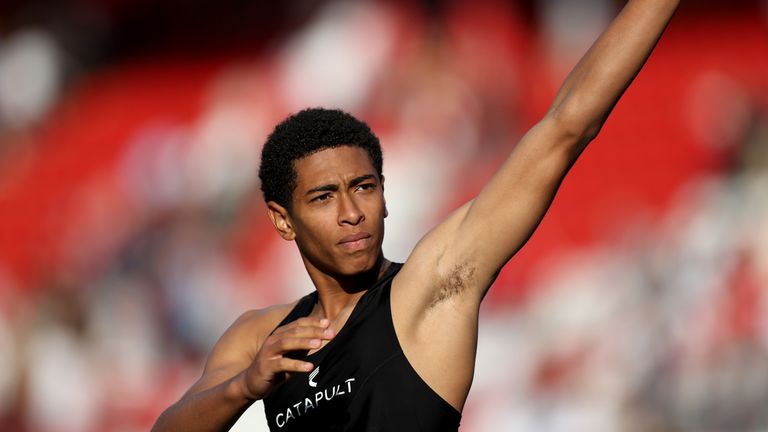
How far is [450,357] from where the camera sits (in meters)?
3.22

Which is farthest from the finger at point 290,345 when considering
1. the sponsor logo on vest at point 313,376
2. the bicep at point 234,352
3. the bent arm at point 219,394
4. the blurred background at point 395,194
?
the blurred background at point 395,194

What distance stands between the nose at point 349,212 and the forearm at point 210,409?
57 cm

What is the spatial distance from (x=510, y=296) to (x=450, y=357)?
659cm

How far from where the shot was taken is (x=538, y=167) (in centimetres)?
306

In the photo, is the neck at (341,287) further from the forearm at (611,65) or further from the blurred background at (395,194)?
the blurred background at (395,194)

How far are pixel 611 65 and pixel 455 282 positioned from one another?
0.77 metres

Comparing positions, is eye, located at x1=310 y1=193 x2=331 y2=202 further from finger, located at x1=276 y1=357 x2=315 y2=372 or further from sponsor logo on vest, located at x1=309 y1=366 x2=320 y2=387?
finger, located at x1=276 y1=357 x2=315 y2=372

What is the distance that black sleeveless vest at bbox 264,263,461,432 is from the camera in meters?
3.19

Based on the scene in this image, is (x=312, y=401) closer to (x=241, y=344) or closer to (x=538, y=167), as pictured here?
(x=241, y=344)

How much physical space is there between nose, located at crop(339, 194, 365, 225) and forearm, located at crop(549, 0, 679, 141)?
0.70 m

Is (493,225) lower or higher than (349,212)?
lower

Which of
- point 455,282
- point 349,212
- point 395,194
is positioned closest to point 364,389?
point 455,282

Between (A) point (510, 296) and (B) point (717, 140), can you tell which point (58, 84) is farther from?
(B) point (717, 140)

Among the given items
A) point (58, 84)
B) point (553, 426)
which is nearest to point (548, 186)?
point (553, 426)
